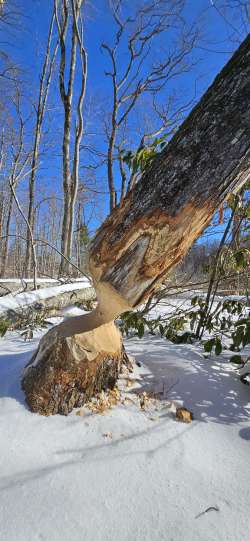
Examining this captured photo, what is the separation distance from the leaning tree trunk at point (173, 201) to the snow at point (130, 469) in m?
0.18

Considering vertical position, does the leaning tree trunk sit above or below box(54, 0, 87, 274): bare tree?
below

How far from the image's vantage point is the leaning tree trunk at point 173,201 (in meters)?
0.93

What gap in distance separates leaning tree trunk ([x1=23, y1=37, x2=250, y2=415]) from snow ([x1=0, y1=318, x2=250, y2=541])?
0.18 m

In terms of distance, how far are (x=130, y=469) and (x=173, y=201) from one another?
0.95 metres

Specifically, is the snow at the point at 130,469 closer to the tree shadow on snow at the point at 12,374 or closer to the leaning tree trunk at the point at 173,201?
the tree shadow on snow at the point at 12,374

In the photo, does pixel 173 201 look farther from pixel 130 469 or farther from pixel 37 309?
pixel 37 309

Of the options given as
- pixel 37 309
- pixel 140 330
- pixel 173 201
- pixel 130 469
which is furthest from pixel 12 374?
pixel 37 309

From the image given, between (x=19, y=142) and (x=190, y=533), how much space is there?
1431 centimetres

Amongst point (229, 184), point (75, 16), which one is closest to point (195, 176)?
A: point (229, 184)

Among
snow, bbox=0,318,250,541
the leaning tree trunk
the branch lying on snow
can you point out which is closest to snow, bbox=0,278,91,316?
the branch lying on snow

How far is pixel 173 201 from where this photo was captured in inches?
38.2

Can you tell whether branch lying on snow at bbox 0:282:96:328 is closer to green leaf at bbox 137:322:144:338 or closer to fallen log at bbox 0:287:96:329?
fallen log at bbox 0:287:96:329

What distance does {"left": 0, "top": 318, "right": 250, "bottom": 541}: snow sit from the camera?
30.1 inches

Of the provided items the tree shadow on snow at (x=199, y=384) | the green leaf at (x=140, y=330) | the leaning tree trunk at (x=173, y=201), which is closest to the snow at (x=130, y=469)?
the tree shadow on snow at (x=199, y=384)
